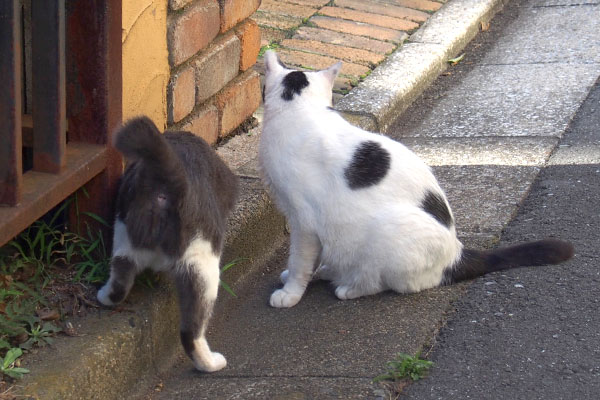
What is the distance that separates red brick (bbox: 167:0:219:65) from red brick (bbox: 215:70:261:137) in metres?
0.25

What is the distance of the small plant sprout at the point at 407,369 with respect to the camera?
229 cm

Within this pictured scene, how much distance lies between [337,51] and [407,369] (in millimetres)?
2628

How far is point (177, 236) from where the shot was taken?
2256 mm

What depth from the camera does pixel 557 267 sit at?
288 centimetres

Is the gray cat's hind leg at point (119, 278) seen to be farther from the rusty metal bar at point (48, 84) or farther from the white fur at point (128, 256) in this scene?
the rusty metal bar at point (48, 84)

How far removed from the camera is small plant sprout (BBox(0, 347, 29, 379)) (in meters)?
1.99

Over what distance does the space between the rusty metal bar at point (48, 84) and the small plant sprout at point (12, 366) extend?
1.63 feet

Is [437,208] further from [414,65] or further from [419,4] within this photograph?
[419,4]

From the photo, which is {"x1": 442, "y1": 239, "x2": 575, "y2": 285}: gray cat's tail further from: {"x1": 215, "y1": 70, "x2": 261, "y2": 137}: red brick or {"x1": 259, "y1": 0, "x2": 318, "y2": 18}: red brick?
{"x1": 259, "y1": 0, "x2": 318, "y2": 18}: red brick

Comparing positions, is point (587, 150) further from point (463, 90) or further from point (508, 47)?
point (508, 47)

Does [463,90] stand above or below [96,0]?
below

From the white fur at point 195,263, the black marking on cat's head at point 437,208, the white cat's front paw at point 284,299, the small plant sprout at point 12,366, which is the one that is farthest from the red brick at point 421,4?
the small plant sprout at point 12,366

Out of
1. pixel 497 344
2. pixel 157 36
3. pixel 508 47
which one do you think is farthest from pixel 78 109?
pixel 508 47

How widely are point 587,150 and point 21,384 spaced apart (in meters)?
2.66
